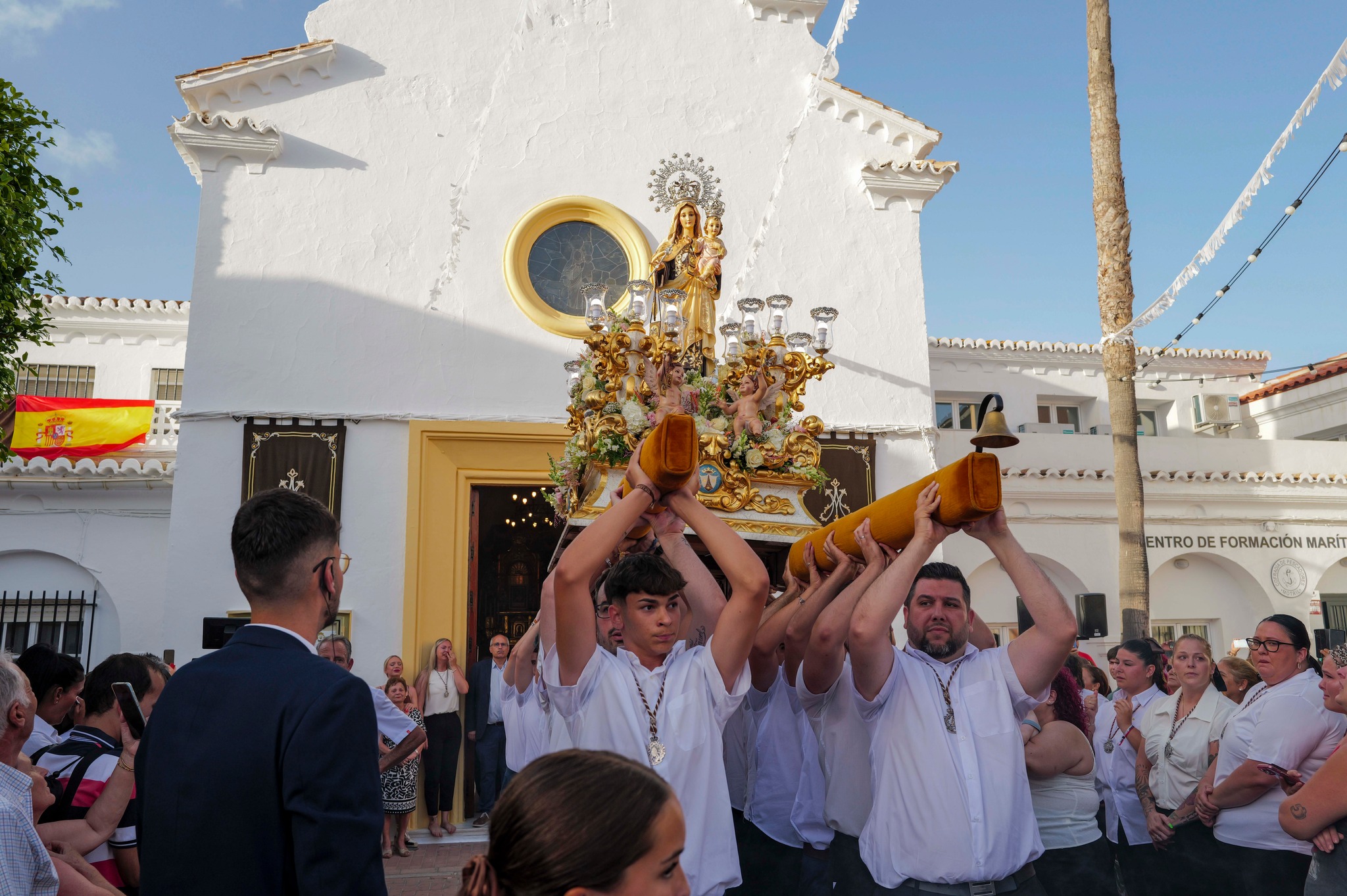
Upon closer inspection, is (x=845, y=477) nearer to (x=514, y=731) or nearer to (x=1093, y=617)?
(x=1093, y=617)

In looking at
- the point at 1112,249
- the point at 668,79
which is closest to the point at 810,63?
the point at 668,79

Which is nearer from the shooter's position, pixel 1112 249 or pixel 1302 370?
pixel 1112 249

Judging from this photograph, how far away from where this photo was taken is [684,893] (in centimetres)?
162

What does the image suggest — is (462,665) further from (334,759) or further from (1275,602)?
(1275,602)

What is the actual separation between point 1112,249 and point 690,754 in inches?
387

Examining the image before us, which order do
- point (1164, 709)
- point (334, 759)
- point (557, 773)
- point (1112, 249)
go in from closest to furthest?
point (557, 773) < point (334, 759) < point (1164, 709) < point (1112, 249)

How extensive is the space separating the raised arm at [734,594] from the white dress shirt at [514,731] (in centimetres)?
144

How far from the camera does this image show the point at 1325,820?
10.7 ft

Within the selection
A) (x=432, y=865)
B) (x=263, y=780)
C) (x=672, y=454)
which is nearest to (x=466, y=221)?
(x=432, y=865)

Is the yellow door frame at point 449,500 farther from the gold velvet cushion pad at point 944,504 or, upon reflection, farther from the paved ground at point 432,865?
the gold velvet cushion pad at point 944,504

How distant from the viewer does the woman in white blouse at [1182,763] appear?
475 cm

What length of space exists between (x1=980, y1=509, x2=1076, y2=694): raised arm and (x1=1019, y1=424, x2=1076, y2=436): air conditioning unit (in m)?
13.0

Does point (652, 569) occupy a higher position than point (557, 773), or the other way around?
point (652, 569)

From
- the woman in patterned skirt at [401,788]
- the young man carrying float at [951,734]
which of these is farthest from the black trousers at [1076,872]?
the woman in patterned skirt at [401,788]
